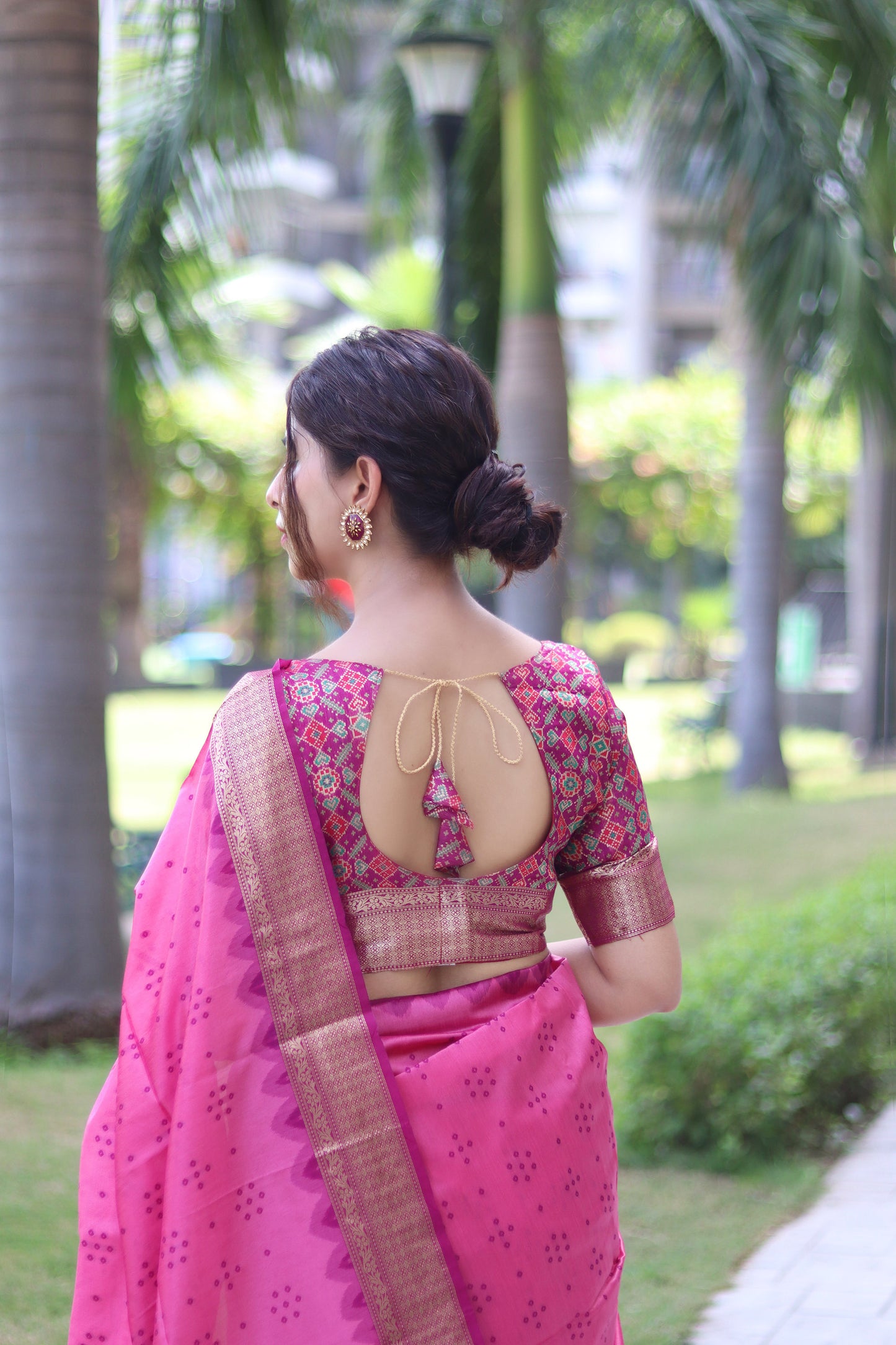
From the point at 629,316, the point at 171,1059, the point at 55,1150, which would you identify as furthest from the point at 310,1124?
the point at 629,316

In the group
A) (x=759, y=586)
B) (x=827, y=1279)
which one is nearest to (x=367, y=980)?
(x=827, y=1279)

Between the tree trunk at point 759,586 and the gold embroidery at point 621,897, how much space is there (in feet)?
28.7

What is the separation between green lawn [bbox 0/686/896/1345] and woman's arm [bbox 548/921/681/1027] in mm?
1617

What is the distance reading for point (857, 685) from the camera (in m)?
14.4

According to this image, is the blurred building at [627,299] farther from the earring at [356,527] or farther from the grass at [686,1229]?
the earring at [356,527]

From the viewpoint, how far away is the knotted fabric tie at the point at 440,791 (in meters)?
1.58

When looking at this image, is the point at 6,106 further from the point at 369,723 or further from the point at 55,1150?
the point at 369,723

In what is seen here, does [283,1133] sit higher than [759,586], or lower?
lower

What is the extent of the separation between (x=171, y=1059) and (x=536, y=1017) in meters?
0.40

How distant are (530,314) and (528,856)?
5739mm

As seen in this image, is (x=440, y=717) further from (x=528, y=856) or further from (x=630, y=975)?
(x=630, y=975)

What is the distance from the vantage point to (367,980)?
1.59m

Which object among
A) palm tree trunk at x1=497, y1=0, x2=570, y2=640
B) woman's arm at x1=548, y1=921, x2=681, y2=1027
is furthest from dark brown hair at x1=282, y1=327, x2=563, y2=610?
palm tree trunk at x1=497, y1=0, x2=570, y2=640

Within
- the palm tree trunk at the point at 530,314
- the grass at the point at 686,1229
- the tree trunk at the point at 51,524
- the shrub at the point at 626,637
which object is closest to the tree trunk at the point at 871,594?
the palm tree trunk at the point at 530,314
